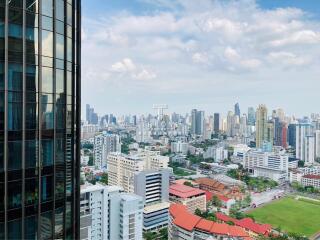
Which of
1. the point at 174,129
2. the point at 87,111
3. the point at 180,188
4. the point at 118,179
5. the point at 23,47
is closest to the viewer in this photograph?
the point at 23,47

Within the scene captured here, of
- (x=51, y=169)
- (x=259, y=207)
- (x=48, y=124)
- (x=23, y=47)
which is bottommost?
(x=259, y=207)

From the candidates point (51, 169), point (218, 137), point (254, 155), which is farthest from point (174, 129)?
point (51, 169)

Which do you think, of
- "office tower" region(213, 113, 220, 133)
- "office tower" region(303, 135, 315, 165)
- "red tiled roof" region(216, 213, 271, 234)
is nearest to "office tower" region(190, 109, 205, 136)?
"office tower" region(213, 113, 220, 133)

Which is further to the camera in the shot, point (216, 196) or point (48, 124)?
point (216, 196)

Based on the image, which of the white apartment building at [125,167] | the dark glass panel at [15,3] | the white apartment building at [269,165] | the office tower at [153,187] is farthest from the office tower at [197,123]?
the dark glass panel at [15,3]

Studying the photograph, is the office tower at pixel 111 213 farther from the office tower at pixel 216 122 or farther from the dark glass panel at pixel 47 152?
the office tower at pixel 216 122

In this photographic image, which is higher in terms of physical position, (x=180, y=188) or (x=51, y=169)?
(x=51, y=169)

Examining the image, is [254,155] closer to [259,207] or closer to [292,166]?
[292,166]
